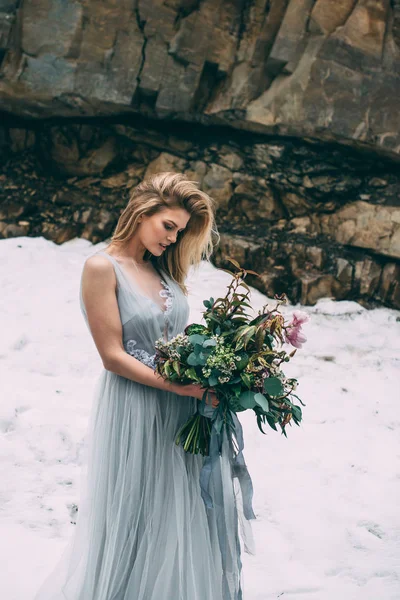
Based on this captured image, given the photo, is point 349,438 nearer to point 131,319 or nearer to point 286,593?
point 286,593

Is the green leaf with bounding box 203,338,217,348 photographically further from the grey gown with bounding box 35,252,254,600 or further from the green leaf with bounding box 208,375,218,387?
the grey gown with bounding box 35,252,254,600

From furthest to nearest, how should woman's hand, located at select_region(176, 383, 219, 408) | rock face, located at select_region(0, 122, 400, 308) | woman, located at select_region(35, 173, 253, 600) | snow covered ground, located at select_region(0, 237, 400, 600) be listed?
rock face, located at select_region(0, 122, 400, 308), snow covered ground, located at select_region(0, 237, 400, 600), woman, located at select_region(35, 173, 253, 600), woman's hand, located at select_region(176, 383, 219, 408)

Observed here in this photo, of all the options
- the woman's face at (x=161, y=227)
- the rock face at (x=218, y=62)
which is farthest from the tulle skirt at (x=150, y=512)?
the rock face at (x=218, y=62)

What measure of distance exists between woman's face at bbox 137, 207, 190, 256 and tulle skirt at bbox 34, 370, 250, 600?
0.53m

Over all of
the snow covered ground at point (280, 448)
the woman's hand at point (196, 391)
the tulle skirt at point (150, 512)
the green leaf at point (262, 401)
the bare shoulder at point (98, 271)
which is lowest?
the snow covered ground at point (280, 448)

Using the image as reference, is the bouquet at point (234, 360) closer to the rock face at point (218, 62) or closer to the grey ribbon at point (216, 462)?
the grey ribbon at point (216, 462)

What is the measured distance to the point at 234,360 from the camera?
1.91 m

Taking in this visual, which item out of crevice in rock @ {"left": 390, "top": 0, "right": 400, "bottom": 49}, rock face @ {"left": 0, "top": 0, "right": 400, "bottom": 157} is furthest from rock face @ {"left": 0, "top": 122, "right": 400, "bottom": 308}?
crevice in rock @ {"left": 390, "top": 0, "right": 400, "bottom": 49}

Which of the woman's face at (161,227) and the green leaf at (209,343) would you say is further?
the woman's face at (161,227)

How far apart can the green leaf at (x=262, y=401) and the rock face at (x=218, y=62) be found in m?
5.29

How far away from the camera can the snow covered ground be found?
2918mm

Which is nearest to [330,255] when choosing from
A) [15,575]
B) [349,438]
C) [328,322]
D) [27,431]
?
[328,322]

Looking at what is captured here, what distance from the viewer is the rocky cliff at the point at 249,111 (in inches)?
253

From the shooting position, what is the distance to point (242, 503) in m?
2.33
